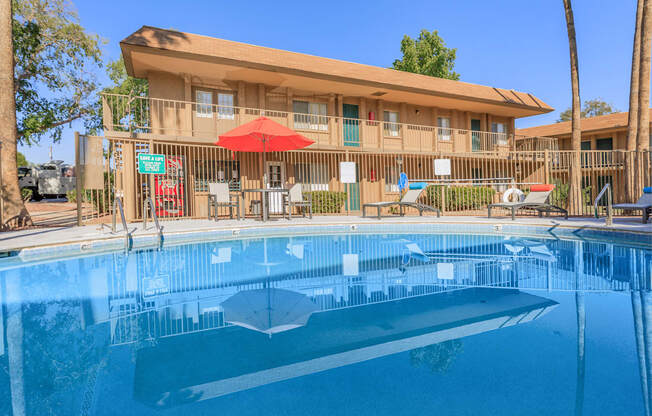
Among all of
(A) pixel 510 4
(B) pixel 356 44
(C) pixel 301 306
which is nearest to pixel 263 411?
(C) pixel 301 306

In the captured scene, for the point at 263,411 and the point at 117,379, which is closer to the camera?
Answer: the point at 263,411

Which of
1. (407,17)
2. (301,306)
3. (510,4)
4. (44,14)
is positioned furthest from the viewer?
(407,17)

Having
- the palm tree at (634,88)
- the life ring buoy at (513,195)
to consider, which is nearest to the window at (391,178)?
the life ring buoy at (513,195)

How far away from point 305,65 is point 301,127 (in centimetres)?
252

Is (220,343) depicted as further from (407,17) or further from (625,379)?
(407,17)

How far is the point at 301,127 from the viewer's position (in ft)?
54.6

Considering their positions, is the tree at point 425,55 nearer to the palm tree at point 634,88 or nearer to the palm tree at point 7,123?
the palm tree at point 634,88

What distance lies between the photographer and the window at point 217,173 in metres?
14.4

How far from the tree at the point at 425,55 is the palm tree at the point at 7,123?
23335 mm

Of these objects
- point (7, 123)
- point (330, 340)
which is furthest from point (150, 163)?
point (330, 340)

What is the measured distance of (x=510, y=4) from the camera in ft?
64.8

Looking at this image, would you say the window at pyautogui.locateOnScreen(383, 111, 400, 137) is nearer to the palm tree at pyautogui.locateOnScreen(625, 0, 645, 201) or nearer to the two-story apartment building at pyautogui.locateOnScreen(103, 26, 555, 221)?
Answer: the two-story apartment building at pyautogui.locateOnScreen(103, 26, 555, 221)

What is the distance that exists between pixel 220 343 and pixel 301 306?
108cm

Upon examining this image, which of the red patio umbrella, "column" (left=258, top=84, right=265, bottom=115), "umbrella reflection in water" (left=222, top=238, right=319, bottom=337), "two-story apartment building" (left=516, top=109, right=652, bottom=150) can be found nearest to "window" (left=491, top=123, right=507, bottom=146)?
"two-story apartment building" (left=516, top=109, right=652, bottom=150)
